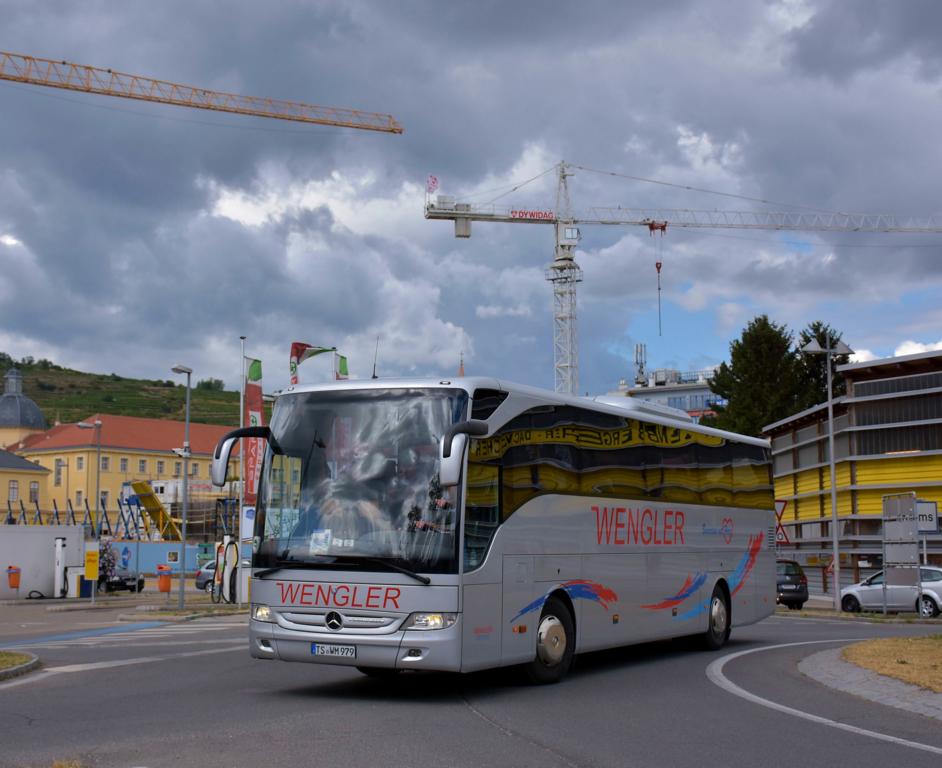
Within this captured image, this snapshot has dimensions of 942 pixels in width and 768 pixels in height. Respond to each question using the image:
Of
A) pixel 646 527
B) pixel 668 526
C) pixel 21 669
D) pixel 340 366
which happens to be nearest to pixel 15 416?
pixel 340 366

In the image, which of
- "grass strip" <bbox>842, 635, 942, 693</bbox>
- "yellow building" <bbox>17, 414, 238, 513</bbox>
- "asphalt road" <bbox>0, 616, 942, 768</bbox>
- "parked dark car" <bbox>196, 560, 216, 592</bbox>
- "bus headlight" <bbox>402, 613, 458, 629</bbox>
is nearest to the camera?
"asphalt road" <bbox>0, 616, 942, 768</bbox>

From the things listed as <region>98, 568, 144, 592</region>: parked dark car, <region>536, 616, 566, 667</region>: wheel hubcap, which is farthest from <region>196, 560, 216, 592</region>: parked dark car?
<region>536, 616, 566, 667</region>: wheel hubcap

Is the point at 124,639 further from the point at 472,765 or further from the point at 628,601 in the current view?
the point at 472,765

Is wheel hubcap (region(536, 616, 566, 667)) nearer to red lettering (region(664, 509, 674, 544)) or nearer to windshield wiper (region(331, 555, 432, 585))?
windshield wiper (region(331, 555, 432, 585))

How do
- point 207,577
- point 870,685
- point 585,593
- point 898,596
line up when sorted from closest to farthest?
point 870,685, point 585,593, point 898,596, point 207,577

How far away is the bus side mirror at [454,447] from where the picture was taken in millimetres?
10648

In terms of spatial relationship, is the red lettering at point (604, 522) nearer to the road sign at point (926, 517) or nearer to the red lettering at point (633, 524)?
the red lettering at point (633, 524)

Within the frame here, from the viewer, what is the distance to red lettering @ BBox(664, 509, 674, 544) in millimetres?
16531

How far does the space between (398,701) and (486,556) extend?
66.4 inches

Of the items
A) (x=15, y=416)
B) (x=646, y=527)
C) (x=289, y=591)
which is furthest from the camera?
(x=15, y=416)

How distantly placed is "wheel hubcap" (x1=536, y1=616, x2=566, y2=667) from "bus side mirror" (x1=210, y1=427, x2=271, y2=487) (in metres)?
3.72

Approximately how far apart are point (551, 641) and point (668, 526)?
3.88 meters

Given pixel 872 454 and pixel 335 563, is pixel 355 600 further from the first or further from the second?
pixel 872 454

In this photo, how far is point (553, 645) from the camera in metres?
13.4
